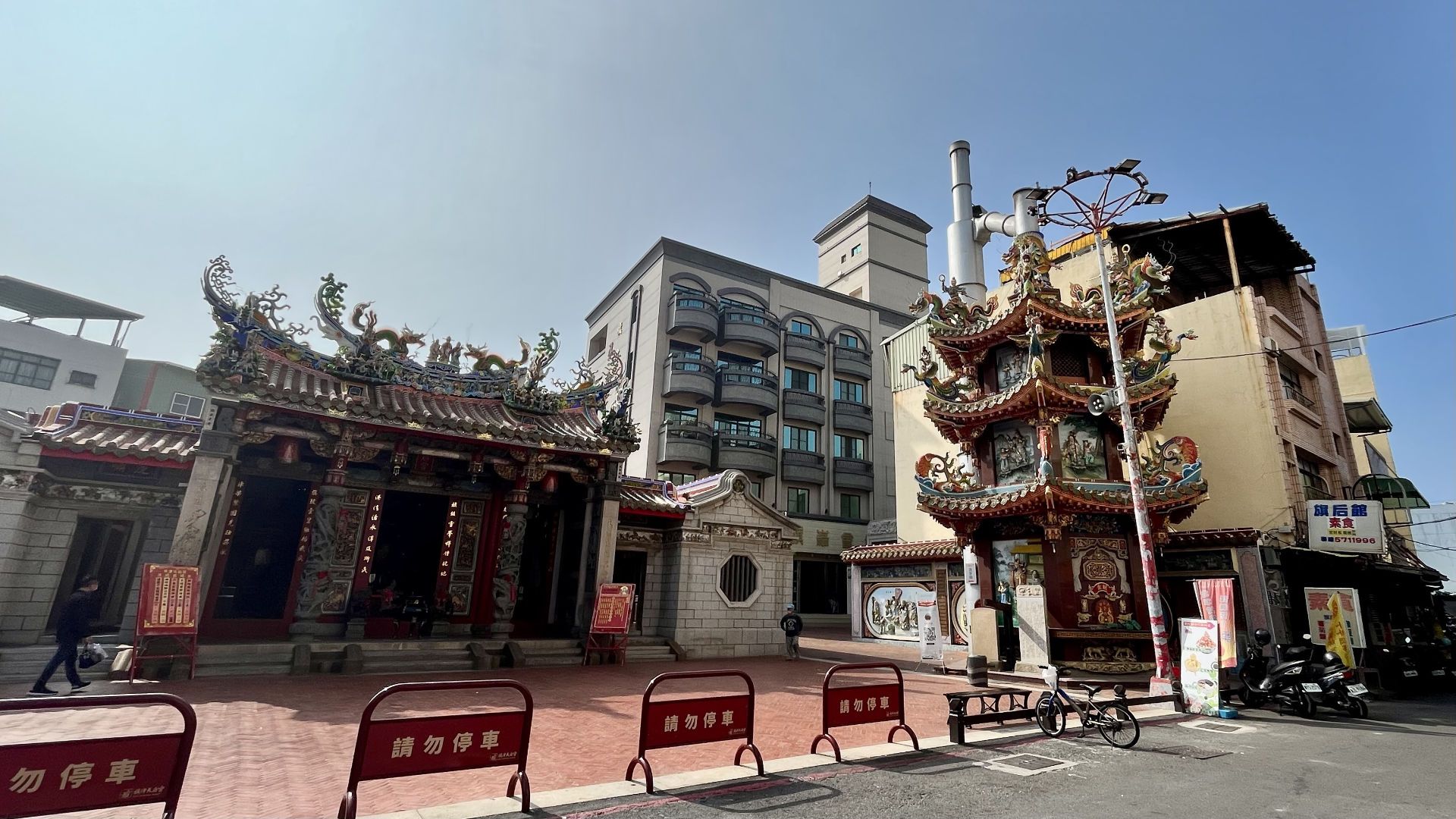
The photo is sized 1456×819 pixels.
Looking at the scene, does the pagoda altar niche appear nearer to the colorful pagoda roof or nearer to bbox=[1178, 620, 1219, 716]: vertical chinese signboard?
bbox=[1178, 620, 1219, 716]: vertical chinese signboard

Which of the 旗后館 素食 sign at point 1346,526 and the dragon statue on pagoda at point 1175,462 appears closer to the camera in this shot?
the dragon statue on pagoda at point 1175,462

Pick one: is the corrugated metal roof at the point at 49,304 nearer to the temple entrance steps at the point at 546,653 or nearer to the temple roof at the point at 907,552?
the temple entrance steps at the point at 546,653

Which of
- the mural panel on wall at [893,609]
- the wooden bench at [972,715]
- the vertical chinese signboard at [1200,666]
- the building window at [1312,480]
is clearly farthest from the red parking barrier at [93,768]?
the building window at [1312,480]

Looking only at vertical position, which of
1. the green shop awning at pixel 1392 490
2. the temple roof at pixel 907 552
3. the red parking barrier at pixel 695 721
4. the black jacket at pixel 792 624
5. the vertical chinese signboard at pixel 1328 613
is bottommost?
the red parking barrier at pixel 695 721

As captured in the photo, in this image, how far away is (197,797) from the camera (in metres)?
5.43

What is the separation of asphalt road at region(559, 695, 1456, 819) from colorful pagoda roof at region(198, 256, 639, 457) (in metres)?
11.2

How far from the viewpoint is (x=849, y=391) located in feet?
133

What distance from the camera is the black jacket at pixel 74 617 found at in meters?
9.55

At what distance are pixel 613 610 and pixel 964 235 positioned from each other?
21380 mm

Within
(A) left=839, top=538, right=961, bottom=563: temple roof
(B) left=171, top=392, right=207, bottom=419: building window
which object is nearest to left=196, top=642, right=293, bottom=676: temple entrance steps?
(A) left=839, top=538, right=961, bottom=563: temple roof

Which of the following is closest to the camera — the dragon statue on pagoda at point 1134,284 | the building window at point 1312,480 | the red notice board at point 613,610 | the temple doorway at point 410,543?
the red notice board at point 613,610

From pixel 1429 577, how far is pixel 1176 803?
25.9 metres

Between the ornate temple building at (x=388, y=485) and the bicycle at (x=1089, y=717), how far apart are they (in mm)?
10576

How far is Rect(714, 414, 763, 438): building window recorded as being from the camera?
36.2 metres
